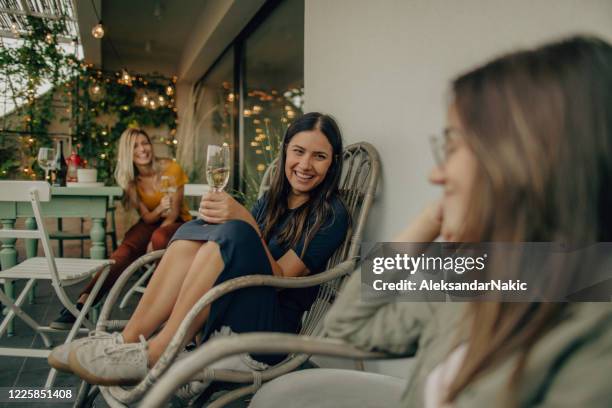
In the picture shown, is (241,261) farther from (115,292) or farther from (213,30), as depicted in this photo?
(213,30)

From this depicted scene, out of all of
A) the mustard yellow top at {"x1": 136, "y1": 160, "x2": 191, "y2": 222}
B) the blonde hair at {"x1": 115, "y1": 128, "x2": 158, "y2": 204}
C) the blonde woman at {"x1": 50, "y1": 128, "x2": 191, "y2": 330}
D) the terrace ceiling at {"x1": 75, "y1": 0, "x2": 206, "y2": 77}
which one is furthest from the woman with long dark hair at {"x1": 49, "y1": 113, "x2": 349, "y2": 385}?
the terrace ceiling at {"x1": 75, "y1": 0, "x2": 206, "y2": 77}

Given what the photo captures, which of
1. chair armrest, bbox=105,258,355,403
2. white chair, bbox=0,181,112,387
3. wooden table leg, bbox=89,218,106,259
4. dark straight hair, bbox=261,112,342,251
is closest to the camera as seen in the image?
chair armrest, bbox=105,258,355,403

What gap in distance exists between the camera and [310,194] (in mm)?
1963

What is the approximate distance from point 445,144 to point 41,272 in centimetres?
246

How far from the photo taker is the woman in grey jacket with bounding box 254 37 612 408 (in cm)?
54

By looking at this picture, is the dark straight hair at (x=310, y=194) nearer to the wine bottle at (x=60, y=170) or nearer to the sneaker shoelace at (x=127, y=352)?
the sneaker shoelace at (x=127, y=352)

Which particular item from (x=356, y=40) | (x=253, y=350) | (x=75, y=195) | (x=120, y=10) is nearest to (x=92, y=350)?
(x=253, y=350)

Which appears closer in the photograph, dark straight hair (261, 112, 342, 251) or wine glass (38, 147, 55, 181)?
dark straight hair (261, 112, 342, 251)

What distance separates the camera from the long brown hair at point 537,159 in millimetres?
542

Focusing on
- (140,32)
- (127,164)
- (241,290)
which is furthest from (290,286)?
(140,32)

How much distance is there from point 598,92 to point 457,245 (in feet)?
0.91

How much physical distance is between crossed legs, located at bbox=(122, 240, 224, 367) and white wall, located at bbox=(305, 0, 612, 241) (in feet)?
2.47

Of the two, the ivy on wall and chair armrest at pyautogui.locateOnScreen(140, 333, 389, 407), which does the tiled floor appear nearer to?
chair armrest at pyautogui.locateOnScreen(140, 333, 389, 407)

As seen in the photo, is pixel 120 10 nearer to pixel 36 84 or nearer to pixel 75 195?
pixel 36 84
